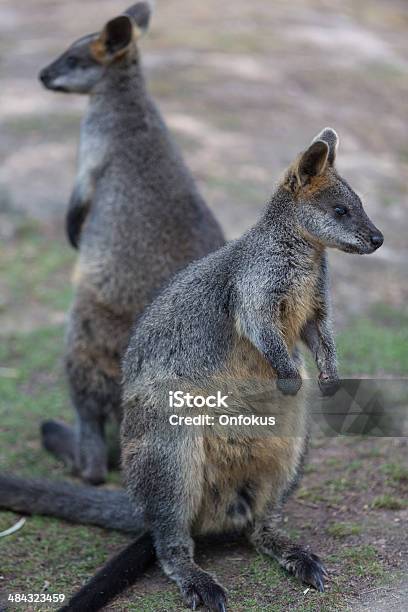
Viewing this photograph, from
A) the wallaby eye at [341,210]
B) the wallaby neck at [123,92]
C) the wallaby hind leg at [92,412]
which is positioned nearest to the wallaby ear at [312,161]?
the wallaby eye at [341,210]

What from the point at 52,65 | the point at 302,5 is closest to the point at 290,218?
the point at 52,65

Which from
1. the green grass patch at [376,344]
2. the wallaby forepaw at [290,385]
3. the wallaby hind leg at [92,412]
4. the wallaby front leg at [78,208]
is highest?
the wallaby forepaw at [290,385]

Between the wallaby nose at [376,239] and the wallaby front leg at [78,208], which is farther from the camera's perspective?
the wallaby front leg at [78,208]

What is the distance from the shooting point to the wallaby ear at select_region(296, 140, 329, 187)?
3.97 metres

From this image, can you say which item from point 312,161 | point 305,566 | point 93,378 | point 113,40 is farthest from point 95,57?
point 305,566

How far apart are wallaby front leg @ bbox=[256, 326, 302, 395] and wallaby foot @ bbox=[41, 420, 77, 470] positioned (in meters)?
2.14

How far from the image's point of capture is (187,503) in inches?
160

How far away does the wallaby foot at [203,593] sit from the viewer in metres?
3.82

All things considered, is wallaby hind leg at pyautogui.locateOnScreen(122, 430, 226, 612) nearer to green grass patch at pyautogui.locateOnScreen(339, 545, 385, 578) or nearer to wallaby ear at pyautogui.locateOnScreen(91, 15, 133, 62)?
green grass patch at pyautogui.locateOnScreen(339, 545, 385, 578)

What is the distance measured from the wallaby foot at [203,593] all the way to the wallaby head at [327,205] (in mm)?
1485

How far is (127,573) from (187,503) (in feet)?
1.27

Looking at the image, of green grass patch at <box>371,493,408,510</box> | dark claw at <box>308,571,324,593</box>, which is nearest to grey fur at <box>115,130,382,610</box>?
dark claw at <box>308,571,324,593</box>

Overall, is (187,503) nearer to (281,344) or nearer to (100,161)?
(281,344)

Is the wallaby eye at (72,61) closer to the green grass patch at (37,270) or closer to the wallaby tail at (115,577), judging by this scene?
the green grass patch at (37,270)
